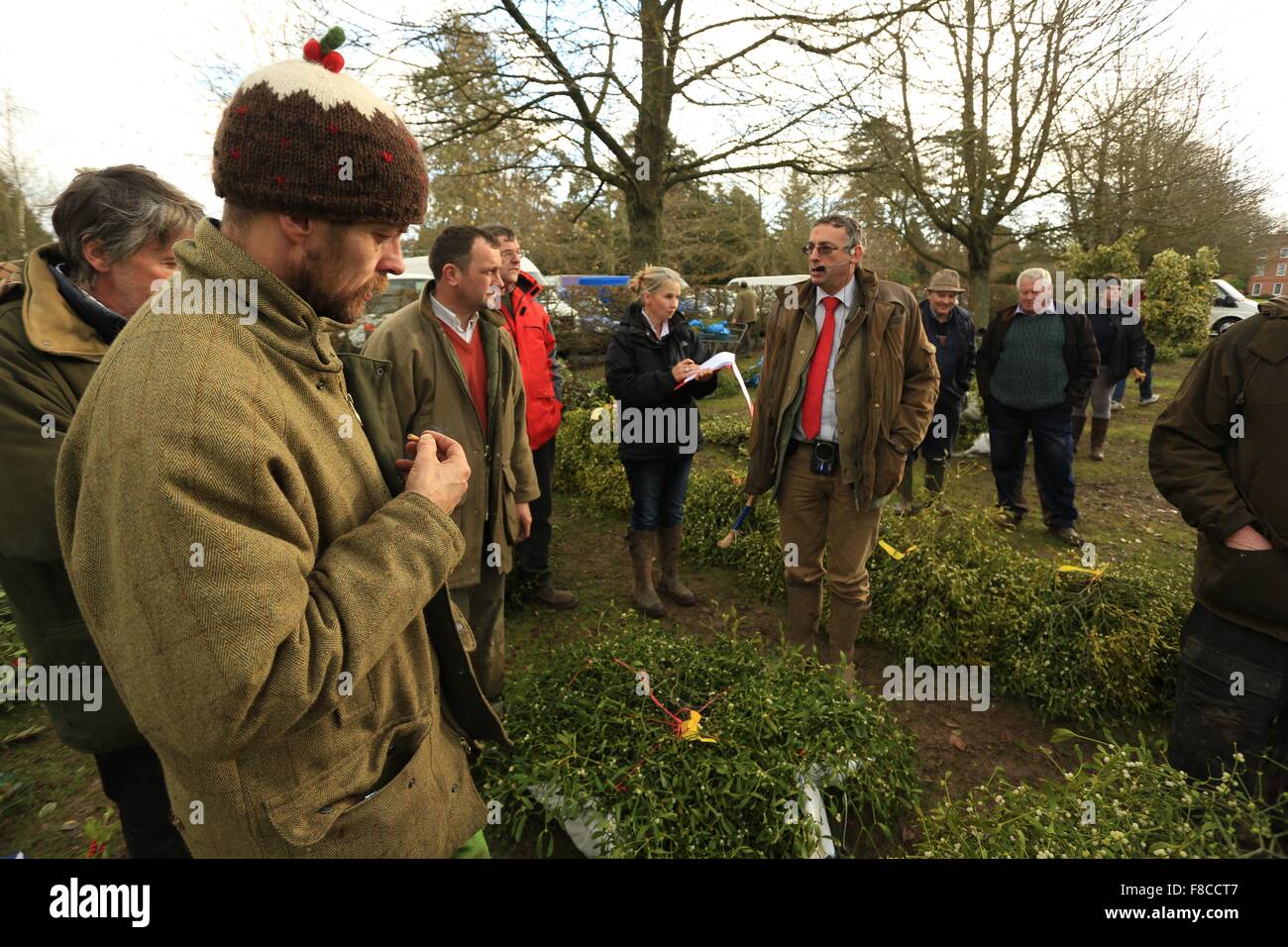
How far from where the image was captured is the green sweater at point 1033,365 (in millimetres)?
5645

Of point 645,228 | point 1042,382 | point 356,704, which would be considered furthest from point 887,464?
point 645,228

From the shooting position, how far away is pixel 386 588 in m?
1.15

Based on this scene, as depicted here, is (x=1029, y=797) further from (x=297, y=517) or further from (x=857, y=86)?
(x=857, y=86)

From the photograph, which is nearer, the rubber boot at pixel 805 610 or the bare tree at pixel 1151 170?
the rubber boot at pixel 805 610

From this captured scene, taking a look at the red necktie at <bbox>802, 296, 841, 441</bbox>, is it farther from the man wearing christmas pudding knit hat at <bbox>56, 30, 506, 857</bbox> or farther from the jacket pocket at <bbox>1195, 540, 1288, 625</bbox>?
the man wearing christmas pudding knit hat at <bbox>56, 30, 506, 857</bbox>

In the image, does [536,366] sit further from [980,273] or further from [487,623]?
[980,273]

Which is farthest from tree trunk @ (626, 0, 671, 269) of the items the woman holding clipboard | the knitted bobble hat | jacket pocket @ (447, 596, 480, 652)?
jacket pocket @ (447, 596, 480, 652)

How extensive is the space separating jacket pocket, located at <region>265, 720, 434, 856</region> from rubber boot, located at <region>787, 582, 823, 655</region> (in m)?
2.74

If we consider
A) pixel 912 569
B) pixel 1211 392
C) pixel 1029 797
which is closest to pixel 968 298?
pixel 912 569

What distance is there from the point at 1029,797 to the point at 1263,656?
3.52 ft

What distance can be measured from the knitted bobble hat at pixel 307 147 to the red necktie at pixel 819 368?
2.75 meters

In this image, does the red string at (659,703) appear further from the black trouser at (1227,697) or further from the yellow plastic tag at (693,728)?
the black trouser at (1227,697)

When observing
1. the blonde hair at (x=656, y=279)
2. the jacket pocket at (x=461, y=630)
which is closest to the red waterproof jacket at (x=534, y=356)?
the blonde hair at (x=656, y=279)

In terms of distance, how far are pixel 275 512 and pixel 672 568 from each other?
13.2 feet
